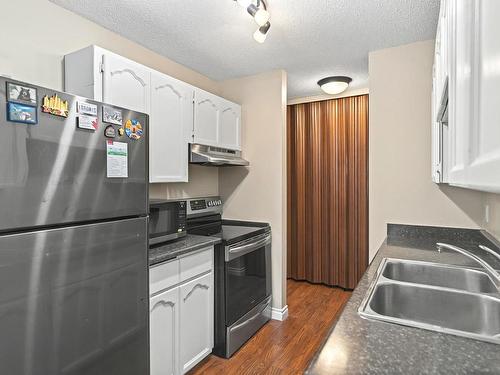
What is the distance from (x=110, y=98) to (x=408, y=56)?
227cm

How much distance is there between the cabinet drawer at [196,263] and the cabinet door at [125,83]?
1087 millimetres

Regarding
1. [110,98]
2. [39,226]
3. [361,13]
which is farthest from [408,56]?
[39,226]

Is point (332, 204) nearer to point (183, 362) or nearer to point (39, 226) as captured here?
point (183, 362)

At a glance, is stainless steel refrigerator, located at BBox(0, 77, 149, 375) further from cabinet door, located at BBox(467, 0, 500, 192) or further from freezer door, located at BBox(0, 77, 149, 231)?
cabinet door, located at BBox(467, 0, 500, 192)

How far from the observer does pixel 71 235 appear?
1.26 m

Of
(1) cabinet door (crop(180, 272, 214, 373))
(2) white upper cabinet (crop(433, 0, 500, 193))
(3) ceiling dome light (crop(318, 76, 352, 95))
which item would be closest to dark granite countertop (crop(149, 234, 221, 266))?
(1) cabinet door (crop(180, 272, 214, 373))

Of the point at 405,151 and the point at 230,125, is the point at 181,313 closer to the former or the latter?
the point at 230,125

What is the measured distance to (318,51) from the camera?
103 inches

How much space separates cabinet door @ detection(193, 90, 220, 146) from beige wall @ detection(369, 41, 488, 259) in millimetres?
1375

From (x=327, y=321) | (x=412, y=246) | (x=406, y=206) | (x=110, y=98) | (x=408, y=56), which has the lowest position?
(x=327, y=321)

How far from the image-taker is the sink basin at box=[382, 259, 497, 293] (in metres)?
1.43

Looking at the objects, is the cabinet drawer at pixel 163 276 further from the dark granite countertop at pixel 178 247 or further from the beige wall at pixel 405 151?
the beige wall at pixel 405 151

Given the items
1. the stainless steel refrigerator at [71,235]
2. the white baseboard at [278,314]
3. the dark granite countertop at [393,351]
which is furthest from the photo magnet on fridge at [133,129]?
the white baseboard at [278,314]

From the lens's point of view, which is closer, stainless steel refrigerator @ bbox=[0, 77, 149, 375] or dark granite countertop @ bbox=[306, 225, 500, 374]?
dark granite countertop @ bbox=[306, 225, 500, 374]
